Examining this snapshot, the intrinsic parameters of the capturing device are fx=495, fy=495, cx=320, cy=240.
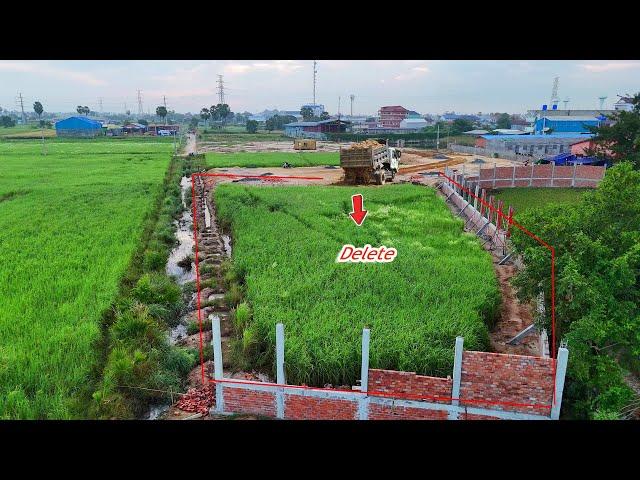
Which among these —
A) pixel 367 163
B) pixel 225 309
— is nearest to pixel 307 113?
pixel 367 163

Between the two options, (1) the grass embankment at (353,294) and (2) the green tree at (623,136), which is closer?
(1) the grass embankment at (353,294)

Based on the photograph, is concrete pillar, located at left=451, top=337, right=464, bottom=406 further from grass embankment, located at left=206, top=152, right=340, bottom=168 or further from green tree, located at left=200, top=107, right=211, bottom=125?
green tree, located at left=200, top=107, right=211, bottom=125

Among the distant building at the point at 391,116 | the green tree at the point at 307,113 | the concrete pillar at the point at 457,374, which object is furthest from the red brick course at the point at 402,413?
the green tree at the point at 307,113

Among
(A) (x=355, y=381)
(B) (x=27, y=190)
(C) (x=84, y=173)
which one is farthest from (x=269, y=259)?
(C) (x=84, y=173)

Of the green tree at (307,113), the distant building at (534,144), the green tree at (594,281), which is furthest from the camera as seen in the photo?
the green tree at (307,113)

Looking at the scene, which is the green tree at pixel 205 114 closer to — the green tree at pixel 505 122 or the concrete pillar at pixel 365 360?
the green tree at pixel 505 122

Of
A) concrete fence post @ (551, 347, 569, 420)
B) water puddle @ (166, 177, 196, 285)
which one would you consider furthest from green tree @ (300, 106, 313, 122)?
concrete fence post @ (551, 347, 569, 420)

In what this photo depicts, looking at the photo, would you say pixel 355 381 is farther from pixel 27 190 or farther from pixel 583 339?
pixel 27 190
